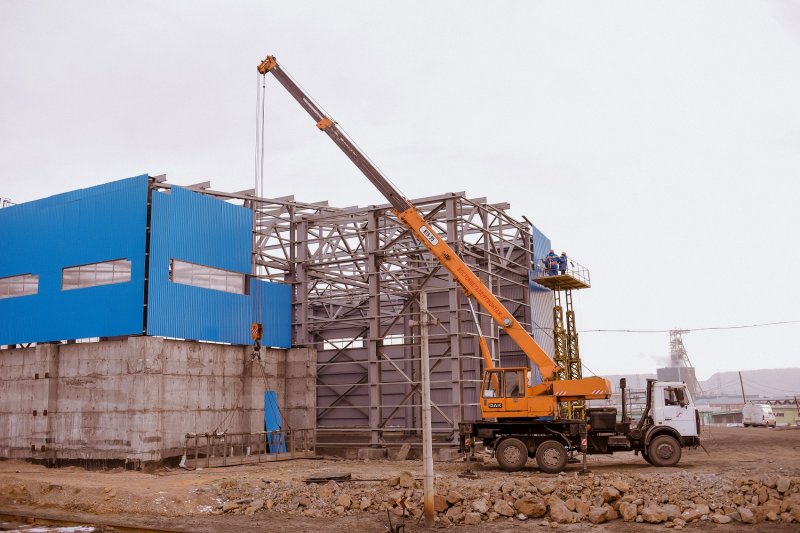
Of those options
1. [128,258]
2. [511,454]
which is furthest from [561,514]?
[128,258]

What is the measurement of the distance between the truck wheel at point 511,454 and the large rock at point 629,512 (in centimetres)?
726

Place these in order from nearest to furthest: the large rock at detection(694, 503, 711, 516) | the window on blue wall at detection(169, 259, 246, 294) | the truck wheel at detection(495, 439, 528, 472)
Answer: the large rock at detection(694, 503, 711, 516)
the truck wheel at detection(495, 439, 528, 472)
the window on blue wall at detection(169, 259, 246, 294)

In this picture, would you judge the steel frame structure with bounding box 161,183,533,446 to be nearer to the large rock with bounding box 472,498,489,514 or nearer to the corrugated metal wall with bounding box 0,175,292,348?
the corrugated metal wall with bounding box 0,175,292,348

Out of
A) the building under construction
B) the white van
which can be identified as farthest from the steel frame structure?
the white van

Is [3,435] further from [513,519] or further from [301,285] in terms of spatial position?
[513,519]

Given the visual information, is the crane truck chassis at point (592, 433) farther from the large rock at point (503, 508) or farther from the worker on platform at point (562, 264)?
the worker on platform at point (562, 264)

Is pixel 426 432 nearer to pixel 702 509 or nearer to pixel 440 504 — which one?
pixel 440 504

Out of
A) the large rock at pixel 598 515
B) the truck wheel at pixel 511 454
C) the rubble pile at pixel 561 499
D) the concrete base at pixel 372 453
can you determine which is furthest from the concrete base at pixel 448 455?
the large rock at pixel 598 515

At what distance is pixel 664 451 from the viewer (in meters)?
24.0

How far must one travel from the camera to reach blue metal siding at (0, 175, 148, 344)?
89.4 feet

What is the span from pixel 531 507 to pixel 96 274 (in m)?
20.1

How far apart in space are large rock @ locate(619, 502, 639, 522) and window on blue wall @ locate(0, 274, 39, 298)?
996 inches

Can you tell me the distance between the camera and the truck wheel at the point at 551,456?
2284 centimetres

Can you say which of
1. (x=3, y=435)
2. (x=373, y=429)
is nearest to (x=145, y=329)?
(x=3, y=435)
